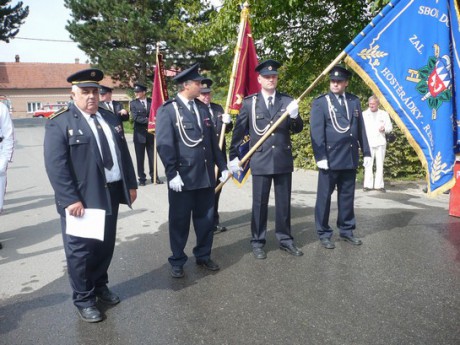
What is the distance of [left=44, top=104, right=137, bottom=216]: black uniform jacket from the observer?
3199 millimetres

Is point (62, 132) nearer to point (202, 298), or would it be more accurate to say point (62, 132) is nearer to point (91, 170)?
point (91, 170)

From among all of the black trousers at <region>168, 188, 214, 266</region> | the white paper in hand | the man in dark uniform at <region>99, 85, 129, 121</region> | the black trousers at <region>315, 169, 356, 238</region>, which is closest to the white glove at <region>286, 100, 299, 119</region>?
the black trousers at <region>315, 169, 356, 238</region>

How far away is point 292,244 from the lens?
15.9 feet

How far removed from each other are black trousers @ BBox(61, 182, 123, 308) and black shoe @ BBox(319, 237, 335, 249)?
8.19 ft

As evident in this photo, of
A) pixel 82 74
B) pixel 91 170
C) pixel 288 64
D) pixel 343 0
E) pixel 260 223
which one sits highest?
pixel 343 0

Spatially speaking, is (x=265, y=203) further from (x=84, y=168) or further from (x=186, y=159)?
(x=84, y=168)

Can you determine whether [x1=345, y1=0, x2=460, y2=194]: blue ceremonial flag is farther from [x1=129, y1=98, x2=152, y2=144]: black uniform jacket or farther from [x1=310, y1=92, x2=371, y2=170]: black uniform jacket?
Result: [x1=129, y1=98, x2=152, y2=144]: black uniform jacket

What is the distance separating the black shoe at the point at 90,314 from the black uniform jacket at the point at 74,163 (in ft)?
2.58

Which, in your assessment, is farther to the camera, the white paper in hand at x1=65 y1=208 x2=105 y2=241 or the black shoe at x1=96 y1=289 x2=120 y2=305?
the black shoe at x1=96 y1=289 x2=120 y2=305

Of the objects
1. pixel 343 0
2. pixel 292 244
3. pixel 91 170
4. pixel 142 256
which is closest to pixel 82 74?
pixel 91 170

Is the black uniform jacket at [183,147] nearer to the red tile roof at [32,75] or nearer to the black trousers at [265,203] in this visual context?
the black trousers at [265,203]

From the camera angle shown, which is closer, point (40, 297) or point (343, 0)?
point (40, 297)

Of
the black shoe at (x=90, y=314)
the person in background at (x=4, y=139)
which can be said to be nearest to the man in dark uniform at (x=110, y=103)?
the person in background at (x=4, y=139)

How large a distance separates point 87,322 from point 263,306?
55.5 inches
